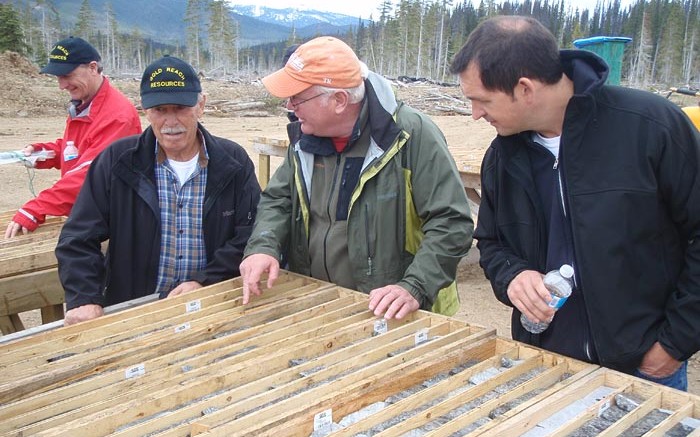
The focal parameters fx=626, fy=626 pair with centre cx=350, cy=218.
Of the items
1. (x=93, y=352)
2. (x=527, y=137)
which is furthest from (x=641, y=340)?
(x=93, y=352)

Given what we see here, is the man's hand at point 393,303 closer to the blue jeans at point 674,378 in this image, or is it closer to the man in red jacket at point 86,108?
the blue jeans at point 674,378

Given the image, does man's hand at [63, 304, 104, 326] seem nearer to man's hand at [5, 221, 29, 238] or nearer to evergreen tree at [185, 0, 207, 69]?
man's hand at [5, 221, 29, 238]

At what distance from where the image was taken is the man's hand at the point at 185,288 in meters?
3.72

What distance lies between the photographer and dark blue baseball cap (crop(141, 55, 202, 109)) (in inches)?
148

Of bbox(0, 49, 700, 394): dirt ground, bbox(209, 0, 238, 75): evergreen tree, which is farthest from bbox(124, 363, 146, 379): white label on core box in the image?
bbox(209, 0, 238, 75): evergreen tree

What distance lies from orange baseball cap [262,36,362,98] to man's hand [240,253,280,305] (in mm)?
908

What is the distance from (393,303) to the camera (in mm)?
3172

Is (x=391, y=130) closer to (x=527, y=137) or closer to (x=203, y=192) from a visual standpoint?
(x=527, y=137)

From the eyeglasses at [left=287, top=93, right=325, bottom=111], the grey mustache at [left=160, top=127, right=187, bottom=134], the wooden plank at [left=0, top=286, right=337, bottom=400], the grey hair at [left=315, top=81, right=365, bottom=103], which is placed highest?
the grey hair at [left=315, top=81, right=365, bottom=103]

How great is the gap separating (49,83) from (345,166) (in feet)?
98.4

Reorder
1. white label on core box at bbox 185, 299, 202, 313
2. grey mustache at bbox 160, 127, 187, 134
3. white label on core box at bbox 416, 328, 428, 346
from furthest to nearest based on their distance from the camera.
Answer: grey mustache at bbox 160, 127, 187, 134 < white label on core box at bbox 185, 299, 202, 313 < white label on core box at bbox 416, 328, 428, 346

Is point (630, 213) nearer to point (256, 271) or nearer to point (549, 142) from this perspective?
point (549, 142)

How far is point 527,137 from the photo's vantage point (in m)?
2.81

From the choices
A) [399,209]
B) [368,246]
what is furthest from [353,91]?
[368,246]
